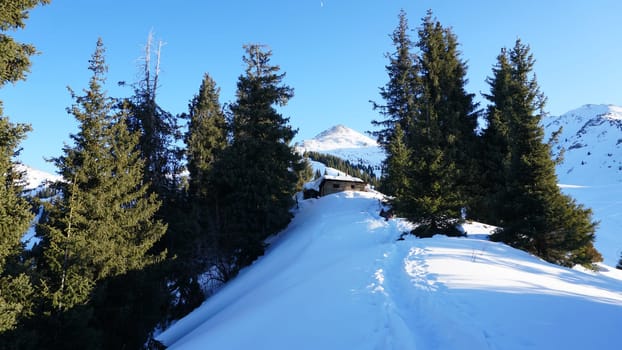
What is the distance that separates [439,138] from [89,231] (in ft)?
54.0

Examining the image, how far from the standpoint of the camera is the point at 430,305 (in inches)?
286

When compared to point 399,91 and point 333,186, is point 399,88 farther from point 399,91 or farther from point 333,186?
point 333,186

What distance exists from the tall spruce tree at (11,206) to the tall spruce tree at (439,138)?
14.9 meters

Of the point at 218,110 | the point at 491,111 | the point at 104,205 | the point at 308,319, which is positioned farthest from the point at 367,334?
the point at 218,110

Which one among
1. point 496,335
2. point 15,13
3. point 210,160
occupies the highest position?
point 15,13

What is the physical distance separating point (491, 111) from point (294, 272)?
19.5 m

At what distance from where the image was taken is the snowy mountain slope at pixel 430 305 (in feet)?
18.9

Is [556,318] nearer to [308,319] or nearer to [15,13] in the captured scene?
[308,319]

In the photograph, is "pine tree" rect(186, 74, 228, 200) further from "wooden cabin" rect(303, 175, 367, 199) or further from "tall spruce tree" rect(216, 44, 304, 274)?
"wooden cabin" rect(303, 175, 367, 199)

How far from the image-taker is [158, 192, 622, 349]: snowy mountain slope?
5766 millimetres

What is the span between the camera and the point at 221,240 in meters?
21.9

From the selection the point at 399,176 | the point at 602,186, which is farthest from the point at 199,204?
the point at 602,186

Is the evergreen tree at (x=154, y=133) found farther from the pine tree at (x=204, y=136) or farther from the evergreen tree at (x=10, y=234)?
the evergreen tree at (x=10, y=234)

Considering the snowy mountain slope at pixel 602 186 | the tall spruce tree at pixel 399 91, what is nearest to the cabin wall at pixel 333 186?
the tall spruce tree at pixel 399 91
